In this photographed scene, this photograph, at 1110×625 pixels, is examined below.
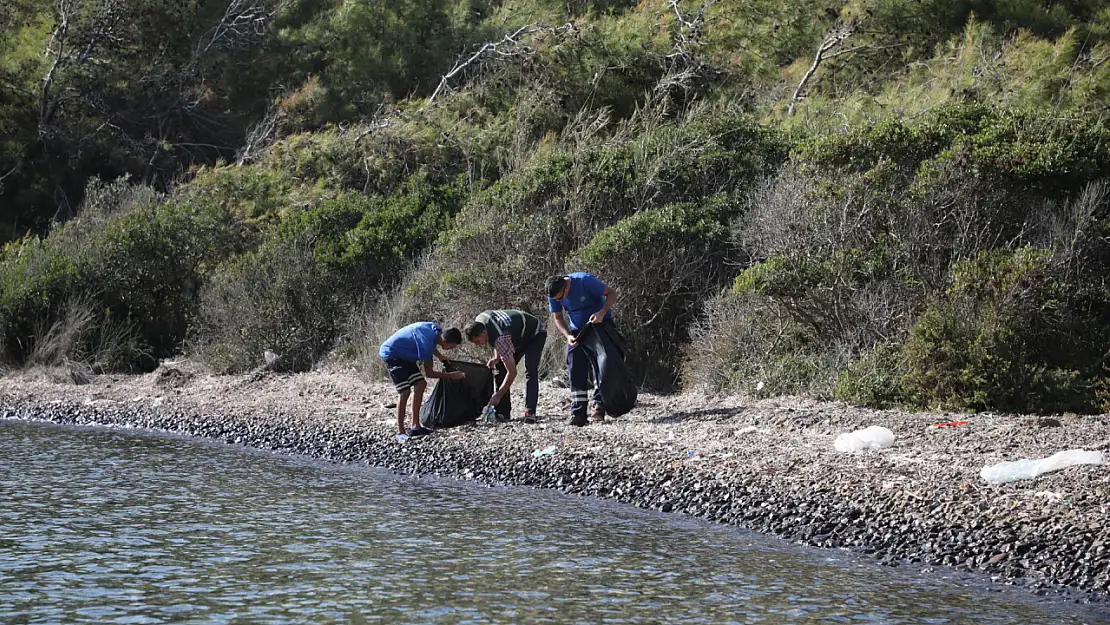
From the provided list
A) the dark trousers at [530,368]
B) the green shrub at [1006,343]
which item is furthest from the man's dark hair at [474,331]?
the green shrub at [1006,343]

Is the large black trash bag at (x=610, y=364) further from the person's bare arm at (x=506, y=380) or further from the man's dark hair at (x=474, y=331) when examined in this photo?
the man's dark hair at (x=474, y=331)

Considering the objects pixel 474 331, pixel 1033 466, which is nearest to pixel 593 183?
pixel 474 331

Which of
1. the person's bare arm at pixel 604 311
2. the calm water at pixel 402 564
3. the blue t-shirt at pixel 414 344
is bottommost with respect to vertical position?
the calm water at pixel 402 564

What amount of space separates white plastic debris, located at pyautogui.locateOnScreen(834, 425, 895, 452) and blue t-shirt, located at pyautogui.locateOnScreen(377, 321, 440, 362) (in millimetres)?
4016

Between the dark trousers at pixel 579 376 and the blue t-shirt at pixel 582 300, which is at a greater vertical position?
the blue t-shirt at pixel 582 300

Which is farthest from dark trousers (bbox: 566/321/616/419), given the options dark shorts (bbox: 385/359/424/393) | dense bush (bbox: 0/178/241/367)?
dense bush (bbox: 0/178/241/367)

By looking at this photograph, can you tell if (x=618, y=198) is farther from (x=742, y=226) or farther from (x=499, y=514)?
(x=499, y=514)

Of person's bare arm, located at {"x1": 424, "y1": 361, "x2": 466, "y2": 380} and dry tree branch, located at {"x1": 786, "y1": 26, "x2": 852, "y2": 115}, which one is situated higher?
dry tree branch, located at {"x1": 786, "y1": 26, "x2": 852, "y2": 115}

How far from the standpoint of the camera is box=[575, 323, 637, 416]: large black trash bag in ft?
41.5

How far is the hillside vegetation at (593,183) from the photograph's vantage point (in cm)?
1436

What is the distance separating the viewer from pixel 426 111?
2747cm

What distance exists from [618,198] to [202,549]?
1051cm

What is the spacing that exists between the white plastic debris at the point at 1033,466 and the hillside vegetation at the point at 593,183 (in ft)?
10.2

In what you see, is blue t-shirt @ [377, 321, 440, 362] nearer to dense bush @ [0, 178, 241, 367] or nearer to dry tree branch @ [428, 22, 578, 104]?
dense bush @ [0, 178, 241, 367]
